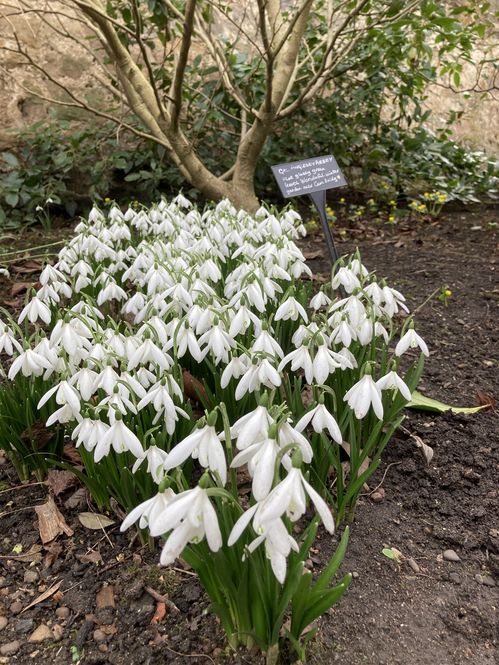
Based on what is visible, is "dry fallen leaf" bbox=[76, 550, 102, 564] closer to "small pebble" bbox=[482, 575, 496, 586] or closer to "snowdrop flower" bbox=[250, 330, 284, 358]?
"snowdrop flower" bbox=[250, 330, 284, 358]

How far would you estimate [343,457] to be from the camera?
6.75 feet

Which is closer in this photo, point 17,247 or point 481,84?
point 17,247

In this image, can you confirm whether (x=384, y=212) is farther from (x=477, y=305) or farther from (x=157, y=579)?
(x=157, y=579)

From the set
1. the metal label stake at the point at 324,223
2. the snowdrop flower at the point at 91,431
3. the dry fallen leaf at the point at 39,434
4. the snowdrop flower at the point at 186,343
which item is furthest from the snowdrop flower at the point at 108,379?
the metal label stake at the point at 324,223

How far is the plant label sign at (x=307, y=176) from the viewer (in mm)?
2924

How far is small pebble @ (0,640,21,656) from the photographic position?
147 cm

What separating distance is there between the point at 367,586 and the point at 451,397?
3.56ft

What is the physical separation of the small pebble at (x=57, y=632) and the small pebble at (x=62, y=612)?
24 millimetres

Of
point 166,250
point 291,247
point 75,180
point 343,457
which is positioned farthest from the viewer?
point 75,180

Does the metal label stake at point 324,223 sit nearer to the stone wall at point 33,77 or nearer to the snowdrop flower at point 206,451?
the snowdrop flower at point 206,451

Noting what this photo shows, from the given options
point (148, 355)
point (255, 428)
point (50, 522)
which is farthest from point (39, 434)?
point (255, 428)

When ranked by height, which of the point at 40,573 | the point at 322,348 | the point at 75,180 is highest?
the point at 75,180

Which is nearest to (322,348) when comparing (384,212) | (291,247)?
(291,247)

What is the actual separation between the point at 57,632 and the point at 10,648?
11cm
